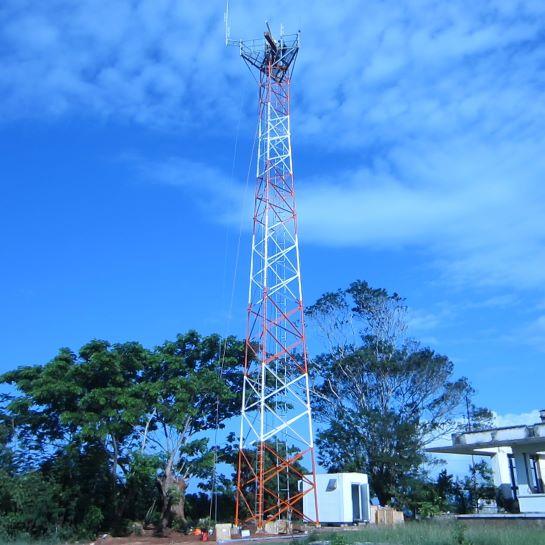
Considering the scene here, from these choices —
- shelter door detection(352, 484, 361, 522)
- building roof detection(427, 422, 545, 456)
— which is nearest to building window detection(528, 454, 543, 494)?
building roof detection(427, 422, 545, 456)

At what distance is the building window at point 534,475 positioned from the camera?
21500 mm

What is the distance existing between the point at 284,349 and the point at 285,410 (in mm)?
5046

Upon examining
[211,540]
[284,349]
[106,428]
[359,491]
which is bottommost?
[211,540]

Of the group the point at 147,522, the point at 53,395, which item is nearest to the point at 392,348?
the point at 147,522

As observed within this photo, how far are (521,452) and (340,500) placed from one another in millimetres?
8690

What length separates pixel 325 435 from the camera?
36.6m

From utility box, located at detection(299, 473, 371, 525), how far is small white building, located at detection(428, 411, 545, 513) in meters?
5.03

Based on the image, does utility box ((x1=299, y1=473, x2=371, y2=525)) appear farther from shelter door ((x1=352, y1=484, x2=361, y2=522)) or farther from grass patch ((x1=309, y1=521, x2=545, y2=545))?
grass patch ((x1=309, y1=521, x2=545, y2=545))

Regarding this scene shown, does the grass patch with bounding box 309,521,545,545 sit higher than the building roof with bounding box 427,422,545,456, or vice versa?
the building roof with bounding box 427,422,545,456

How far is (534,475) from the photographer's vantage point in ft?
72.2

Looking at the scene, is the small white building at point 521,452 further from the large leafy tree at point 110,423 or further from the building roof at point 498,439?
the large leafy tree at point 110,423

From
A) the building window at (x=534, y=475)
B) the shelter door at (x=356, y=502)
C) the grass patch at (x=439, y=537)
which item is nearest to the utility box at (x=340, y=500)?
the shelter door at (x=356, y=502)

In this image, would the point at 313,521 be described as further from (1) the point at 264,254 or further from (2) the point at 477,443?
(1) the point at 264,254

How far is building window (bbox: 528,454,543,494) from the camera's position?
846 inches
